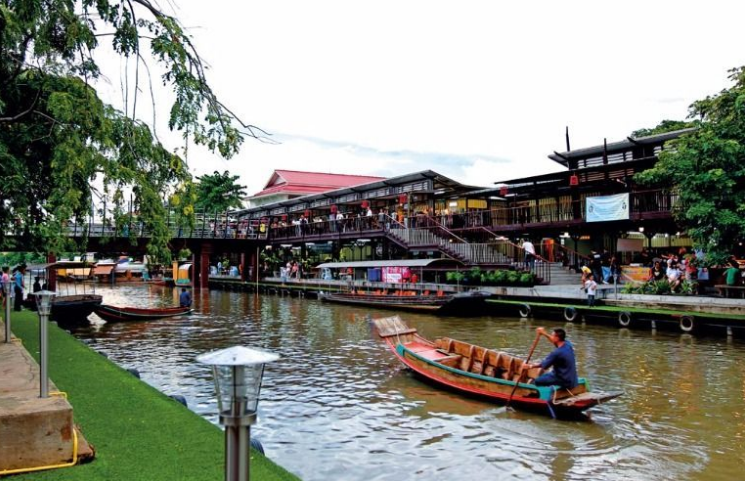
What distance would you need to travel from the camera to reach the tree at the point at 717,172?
717 inches

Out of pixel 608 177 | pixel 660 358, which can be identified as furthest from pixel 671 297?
pixel 608 177

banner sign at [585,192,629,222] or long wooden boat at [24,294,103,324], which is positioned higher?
banner sign at [585,192,629,222]

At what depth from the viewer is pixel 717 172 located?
1833 cm

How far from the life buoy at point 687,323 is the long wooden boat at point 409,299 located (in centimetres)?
864

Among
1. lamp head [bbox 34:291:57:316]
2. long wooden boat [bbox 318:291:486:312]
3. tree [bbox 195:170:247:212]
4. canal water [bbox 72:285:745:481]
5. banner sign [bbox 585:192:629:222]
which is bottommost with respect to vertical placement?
canal water [bbox 72:285:745:481]

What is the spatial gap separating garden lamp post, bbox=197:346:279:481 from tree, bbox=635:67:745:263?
18735 millimetres

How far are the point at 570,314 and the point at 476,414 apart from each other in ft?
46.4

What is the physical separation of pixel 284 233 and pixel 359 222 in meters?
11.1

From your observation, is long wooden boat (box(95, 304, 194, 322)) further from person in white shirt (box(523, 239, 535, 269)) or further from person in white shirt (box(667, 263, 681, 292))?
person in white shirt (box(667, 263, 681, 292))

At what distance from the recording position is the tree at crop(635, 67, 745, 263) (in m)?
18.2

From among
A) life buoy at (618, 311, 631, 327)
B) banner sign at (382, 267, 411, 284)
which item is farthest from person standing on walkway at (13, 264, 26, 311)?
life buoy at (618, 311, 631, 327)

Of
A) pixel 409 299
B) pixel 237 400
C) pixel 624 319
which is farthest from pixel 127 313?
pixel 237 400

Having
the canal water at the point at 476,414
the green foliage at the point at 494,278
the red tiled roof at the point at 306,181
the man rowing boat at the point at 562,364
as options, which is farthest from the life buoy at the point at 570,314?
the red tiled roof at the point at 306,181

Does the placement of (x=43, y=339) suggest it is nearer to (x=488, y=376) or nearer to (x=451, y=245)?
(x=488, y=376)
